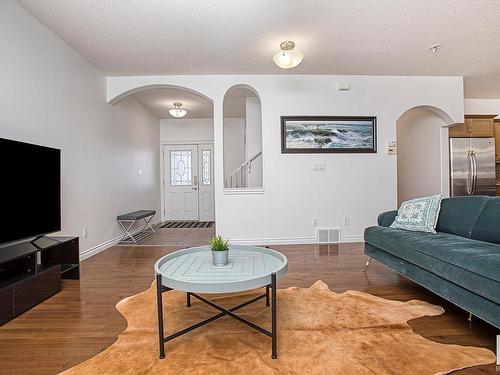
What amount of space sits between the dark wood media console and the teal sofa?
3210mm

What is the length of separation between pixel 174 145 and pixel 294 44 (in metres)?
5.14

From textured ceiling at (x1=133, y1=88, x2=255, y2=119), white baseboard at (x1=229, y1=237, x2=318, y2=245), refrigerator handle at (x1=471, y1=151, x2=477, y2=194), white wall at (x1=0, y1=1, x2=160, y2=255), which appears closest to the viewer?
white wall at (x1=0, y1=1, x2=160, y2=255)

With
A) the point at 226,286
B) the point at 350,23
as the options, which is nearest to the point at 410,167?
the point at 350,23

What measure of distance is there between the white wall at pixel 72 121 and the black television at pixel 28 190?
0.40ft

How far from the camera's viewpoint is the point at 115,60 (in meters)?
3.83

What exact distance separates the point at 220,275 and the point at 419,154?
18.0 ft

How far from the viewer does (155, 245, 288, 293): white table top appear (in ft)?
5.14

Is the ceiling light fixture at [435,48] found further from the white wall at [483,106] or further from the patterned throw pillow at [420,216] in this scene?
the white wall at [483,106]

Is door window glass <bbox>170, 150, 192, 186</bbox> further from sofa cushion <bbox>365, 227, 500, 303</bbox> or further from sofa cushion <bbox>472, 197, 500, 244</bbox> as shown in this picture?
sofa cushion <bbox>472, 197, 500, 244</bbox>

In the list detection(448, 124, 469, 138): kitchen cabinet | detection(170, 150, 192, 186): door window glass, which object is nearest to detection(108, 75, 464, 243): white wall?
detection(448, 124, 469, 138): kitchen cabinet

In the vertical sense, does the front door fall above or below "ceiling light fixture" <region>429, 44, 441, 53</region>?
below

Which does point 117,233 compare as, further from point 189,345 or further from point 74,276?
point 189,345

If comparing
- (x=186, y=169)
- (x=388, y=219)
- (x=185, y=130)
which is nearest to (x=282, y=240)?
(x=388, y=219)

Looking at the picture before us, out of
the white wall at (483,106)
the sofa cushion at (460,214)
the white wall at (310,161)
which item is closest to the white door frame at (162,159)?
the white wall at (310,161)
